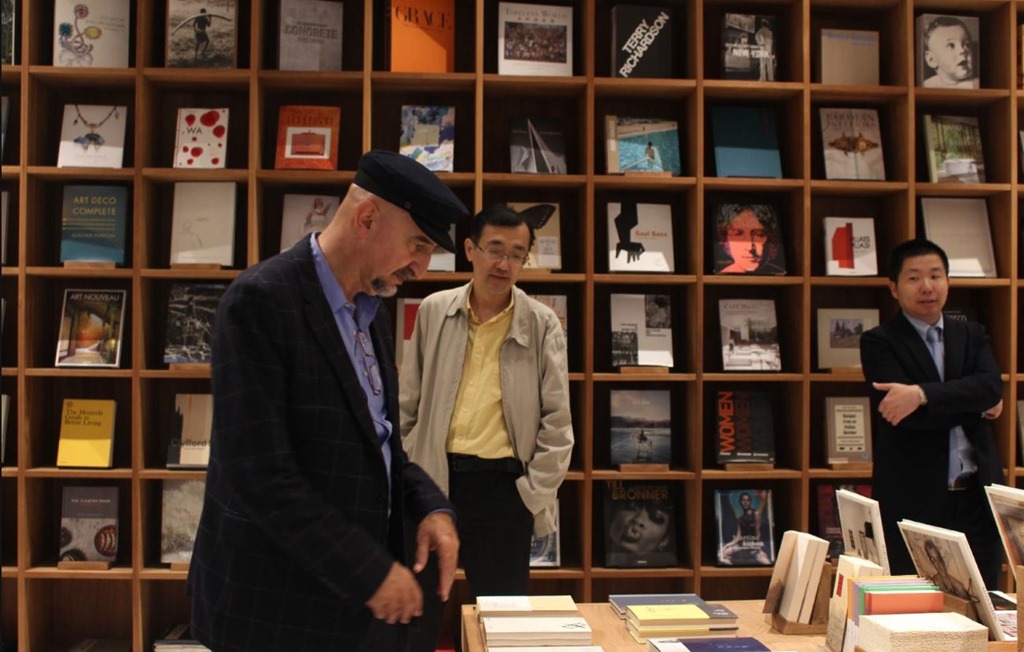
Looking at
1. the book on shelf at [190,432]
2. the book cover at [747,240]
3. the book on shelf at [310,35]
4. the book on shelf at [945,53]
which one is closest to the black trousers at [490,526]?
the book on shelf at [190,432]

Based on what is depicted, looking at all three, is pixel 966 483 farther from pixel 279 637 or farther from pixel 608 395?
pixel 279 637

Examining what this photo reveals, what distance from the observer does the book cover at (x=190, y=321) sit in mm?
3939

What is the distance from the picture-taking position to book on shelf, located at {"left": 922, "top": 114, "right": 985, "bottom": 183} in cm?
411

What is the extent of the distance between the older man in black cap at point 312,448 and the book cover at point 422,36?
2538mm

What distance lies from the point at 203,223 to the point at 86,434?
107 cm

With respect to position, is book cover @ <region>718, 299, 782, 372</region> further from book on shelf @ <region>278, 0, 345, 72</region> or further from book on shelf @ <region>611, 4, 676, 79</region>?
book on shelf @ <region>278, 0, 345, 72</region>

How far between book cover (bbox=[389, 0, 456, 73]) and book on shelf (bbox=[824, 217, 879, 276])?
1.92 meters

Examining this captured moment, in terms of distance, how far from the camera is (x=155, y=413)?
4.07 meters

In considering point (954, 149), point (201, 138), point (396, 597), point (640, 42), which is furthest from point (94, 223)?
point (954, 149)

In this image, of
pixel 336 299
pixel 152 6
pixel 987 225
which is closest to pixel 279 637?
pixel 336 299

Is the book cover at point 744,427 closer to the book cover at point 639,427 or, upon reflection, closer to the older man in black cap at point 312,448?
the book cover at point 639,427

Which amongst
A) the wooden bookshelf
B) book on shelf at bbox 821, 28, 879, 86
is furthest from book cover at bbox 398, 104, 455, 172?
book on shelf at bbox 821, 28, 879, 86

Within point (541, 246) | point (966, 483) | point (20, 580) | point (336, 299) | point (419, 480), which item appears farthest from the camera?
point (541, 246)

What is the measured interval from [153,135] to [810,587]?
3348mm
